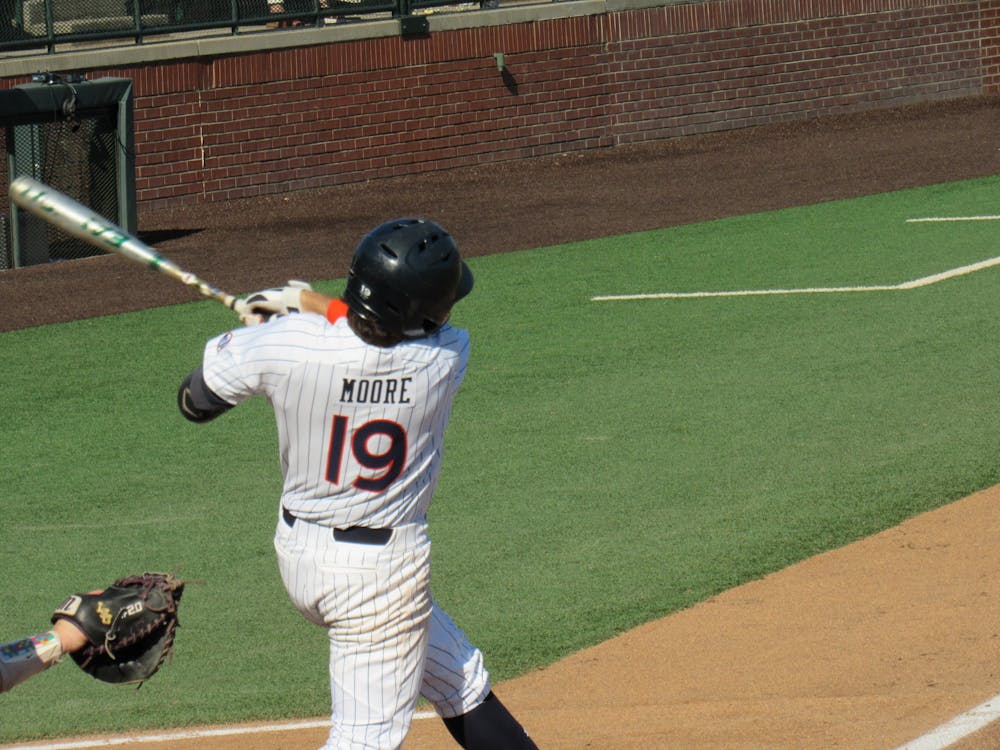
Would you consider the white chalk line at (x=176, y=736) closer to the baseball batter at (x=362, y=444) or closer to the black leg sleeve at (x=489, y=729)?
the black leg sleeve at (x=489, y=729)

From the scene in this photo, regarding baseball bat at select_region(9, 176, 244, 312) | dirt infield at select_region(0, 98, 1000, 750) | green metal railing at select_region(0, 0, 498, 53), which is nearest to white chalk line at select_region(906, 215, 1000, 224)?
green metal railing at select_region(0, 0, 498, 53)

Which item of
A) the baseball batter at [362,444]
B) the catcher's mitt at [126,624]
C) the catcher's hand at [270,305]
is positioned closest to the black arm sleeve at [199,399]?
the baseball batter at [362,444]

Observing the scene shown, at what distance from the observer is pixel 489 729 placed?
13.8ft

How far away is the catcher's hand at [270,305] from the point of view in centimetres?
409

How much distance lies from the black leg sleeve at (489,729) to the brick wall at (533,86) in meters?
14.3

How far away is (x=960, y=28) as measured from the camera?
24531 mm

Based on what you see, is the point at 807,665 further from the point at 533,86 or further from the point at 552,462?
the point at 533,86

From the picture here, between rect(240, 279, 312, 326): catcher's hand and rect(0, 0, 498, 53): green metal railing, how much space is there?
545 inches

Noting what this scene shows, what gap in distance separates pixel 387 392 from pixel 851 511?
3.92 meters

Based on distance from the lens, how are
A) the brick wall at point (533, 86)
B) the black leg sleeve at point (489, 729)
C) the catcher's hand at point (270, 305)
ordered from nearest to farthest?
the catcher's hand at point (270, 305) < the black leg sleeve at point (489, 729) < the brick wall at point (533, 86)

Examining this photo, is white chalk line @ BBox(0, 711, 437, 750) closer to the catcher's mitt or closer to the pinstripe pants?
the catcher's mitt

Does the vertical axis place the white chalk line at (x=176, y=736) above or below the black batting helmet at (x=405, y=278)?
below

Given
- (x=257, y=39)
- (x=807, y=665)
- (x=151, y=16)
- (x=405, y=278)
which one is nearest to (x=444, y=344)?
(x=405, y=278)

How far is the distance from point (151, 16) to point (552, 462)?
11.3 metres
